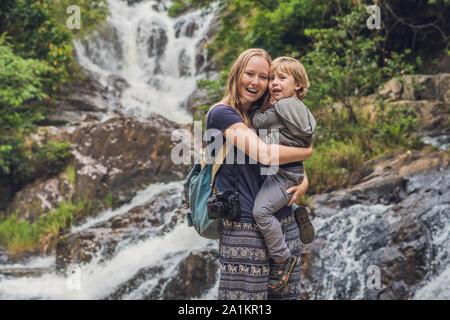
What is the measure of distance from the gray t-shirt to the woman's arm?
8cm

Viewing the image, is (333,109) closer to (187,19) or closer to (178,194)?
(178,194)

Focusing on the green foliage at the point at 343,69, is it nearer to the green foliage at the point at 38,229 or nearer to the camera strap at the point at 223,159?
the green foliage at the point at 38,229

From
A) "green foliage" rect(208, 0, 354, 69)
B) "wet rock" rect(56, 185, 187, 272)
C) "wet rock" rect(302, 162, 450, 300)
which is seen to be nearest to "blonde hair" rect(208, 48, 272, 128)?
"wet rock" rect(302, 162, 450, 300)

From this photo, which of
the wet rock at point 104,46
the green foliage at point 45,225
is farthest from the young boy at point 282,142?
the wet rock at point 104,46

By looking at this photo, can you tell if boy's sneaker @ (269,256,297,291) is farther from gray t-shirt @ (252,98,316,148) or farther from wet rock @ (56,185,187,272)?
wet rock @ (56,185,187,272)

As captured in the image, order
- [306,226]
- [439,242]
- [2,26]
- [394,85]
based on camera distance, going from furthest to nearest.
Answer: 1. [2,26]
2. [394,85]
3. [439,242]
4. [306,226]

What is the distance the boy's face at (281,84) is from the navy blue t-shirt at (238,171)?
0.89 feet

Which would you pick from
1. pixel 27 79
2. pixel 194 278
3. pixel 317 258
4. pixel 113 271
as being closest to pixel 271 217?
pixel 317 258

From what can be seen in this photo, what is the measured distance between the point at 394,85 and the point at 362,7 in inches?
70.1

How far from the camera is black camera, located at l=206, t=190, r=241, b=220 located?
5.94 ft

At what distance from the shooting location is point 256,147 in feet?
5.96

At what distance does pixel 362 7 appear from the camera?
7910 millimetres

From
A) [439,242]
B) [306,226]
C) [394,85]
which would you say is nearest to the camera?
[306,226]
